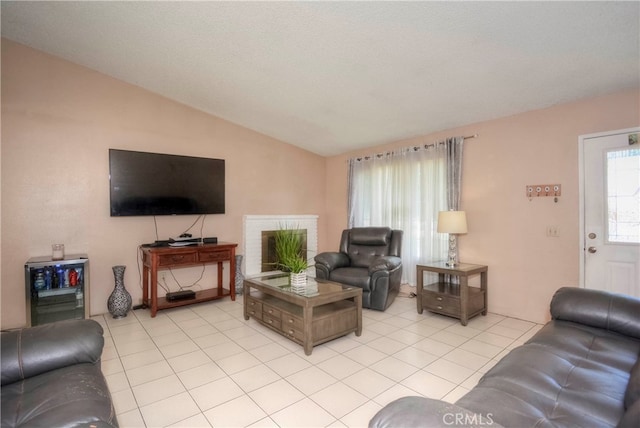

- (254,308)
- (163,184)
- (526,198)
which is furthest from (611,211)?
(163,184)

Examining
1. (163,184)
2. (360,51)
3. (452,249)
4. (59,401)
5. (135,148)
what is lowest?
(59,401)

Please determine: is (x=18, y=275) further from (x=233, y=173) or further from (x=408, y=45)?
(x=408, y=45)

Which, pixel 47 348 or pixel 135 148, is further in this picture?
pixel 135 148

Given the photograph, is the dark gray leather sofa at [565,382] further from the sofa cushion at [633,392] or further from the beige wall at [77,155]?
the beige wall at [77,155]

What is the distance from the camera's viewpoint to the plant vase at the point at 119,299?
3520 mm

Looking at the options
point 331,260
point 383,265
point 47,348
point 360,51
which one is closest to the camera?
point 47,348

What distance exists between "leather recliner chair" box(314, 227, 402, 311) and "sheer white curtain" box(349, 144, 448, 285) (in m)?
0.35

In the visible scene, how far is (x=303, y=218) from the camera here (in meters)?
5.58

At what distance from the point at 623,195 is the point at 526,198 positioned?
2.52ft

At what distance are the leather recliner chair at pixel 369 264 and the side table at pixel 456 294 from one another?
1.26 ft

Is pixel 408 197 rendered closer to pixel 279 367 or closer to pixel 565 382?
pixel 279 367

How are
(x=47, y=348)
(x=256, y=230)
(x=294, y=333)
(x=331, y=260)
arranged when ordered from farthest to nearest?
(x=256, y=230), (x=331, y=260), (x=294, y=333), (x=47, y=348)

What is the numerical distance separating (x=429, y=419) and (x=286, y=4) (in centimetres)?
253

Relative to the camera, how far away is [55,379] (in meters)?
1.32
